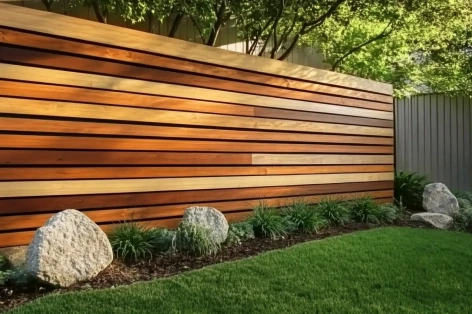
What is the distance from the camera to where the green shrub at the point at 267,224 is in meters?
5.08

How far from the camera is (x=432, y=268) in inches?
167

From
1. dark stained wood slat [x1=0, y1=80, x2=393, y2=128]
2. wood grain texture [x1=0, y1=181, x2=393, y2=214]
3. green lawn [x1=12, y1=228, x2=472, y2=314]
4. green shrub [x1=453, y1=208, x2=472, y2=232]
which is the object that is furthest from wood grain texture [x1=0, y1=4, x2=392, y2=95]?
green shrub [x1=453, y1=208, x2=472, y2=232]

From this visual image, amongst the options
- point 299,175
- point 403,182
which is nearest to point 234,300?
point 299,175

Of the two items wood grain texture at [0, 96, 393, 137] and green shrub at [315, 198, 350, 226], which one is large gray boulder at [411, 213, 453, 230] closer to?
green shrub at [315, 198, 350, 226]

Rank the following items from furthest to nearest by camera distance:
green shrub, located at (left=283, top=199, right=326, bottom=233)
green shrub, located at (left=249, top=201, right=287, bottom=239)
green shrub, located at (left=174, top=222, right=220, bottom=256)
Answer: green shrub, located at (left=283, top=199, right=326, bottom=233), green shrub, located at (left=249, top=201, right=287, bottom=239), green shrub, located at (left=174, top=222, right=220, bottom=256)

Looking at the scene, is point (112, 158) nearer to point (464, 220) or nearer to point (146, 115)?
point (146, 115)

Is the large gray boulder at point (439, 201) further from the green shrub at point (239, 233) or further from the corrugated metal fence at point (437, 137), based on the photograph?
the green shrub at point (239, 233)

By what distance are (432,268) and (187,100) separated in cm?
282

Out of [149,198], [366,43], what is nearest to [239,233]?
[149,198]

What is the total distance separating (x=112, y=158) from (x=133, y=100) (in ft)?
1.94

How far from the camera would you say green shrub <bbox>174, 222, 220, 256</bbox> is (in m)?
4.14

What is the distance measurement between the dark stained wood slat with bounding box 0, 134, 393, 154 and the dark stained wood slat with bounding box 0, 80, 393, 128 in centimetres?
33

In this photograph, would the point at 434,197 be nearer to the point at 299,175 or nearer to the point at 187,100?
the point at 299,175

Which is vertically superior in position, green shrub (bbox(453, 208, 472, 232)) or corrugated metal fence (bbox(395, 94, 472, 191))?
corrugated metal fence (bbox(395, 94, 472, 191))
